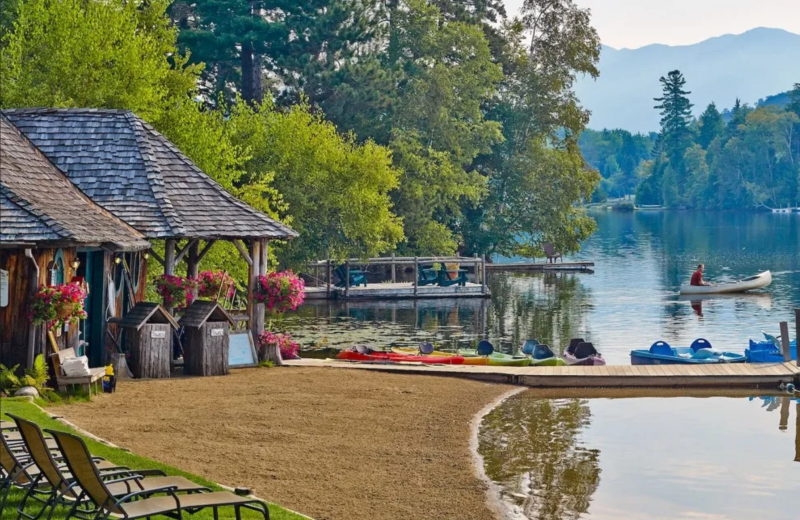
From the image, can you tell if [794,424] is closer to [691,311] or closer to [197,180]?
[197,180]

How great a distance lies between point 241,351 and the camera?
25297mm

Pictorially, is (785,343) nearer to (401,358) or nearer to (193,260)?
(401,358)

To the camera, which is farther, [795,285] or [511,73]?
[511,73]

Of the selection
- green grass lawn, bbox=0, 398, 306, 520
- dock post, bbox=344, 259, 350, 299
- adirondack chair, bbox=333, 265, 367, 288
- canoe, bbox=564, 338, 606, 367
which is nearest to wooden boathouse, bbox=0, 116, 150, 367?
green grass lawn, bbox=0, 398, 306, 520

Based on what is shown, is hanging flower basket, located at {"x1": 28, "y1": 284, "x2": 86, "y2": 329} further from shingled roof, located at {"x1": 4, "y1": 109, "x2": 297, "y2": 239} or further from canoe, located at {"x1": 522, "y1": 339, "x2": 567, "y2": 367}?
canoe, located at {"x1": 522, "y1": 339, "x2": 567, "y2": 367}

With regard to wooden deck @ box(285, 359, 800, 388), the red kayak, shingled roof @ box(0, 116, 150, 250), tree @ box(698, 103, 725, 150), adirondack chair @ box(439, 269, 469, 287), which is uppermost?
tree @ box(698, 103, 725, 150)

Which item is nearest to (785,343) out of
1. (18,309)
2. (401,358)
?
(401,358)

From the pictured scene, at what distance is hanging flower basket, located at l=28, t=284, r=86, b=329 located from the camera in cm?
2019

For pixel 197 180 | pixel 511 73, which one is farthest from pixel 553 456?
pixel 511 73

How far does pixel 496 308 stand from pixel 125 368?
28208 mm

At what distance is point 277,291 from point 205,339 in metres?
2.25

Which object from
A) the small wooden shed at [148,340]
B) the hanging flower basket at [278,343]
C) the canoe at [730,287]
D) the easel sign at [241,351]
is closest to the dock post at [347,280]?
the canoe at [730,287]

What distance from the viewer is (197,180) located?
Answer: 1010 inches

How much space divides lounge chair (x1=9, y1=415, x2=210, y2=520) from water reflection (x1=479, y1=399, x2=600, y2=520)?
5.47 m
